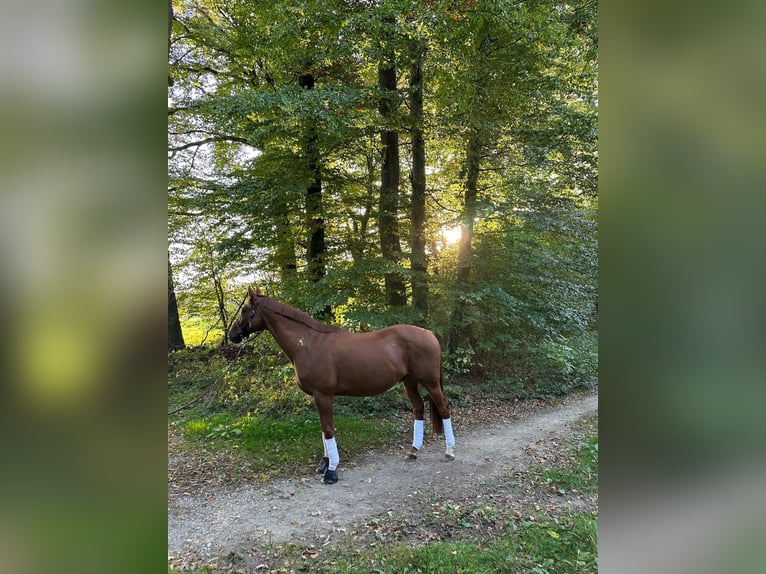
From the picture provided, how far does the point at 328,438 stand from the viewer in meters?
3.96

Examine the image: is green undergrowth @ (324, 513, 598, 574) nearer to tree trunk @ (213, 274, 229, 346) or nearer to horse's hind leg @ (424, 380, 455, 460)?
horse's hind leg @ (424, 380, 455, 460)

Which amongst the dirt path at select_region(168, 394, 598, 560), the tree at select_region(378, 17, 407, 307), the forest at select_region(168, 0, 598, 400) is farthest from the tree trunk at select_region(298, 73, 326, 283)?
the dirt path at select_region(168, 394, 598, 560)

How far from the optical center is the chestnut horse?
4.03m

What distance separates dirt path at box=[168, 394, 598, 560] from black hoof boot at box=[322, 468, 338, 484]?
0.06 m

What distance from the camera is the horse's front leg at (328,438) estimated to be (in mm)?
3902

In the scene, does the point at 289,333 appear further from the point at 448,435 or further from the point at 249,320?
the point at 448,435

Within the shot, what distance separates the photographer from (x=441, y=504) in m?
3.44
